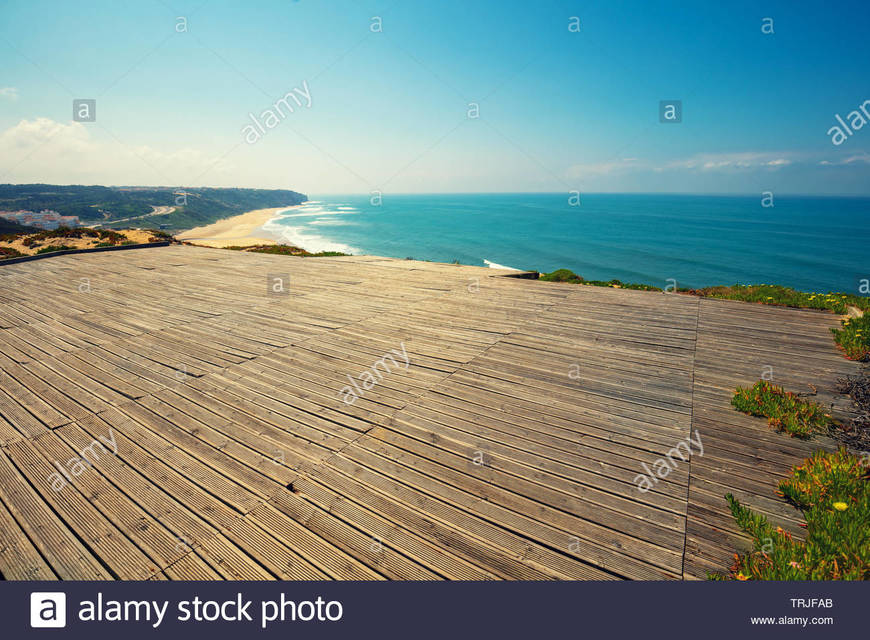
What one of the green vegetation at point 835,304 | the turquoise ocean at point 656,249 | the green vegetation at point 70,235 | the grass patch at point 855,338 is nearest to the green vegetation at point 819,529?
the grass patch at point 855,338

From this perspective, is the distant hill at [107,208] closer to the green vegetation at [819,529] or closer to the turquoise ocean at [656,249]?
the turquoise ocean at [656,249]

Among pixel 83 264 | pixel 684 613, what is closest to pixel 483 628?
pixel 684 613

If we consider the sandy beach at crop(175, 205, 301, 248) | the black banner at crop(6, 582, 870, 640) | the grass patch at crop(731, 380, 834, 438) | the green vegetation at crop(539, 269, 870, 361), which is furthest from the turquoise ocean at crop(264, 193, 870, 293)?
the black banner at crop(6, 582, 870, 640)

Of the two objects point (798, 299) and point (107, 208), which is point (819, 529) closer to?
point (798, 299)

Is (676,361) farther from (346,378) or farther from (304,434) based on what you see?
(304,434)

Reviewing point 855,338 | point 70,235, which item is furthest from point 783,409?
point 70,235

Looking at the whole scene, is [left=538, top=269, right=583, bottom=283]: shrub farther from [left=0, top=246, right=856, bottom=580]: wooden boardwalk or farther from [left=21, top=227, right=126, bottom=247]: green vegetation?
[left=21, top=227, right=126, bottom=247]: green vegetation
